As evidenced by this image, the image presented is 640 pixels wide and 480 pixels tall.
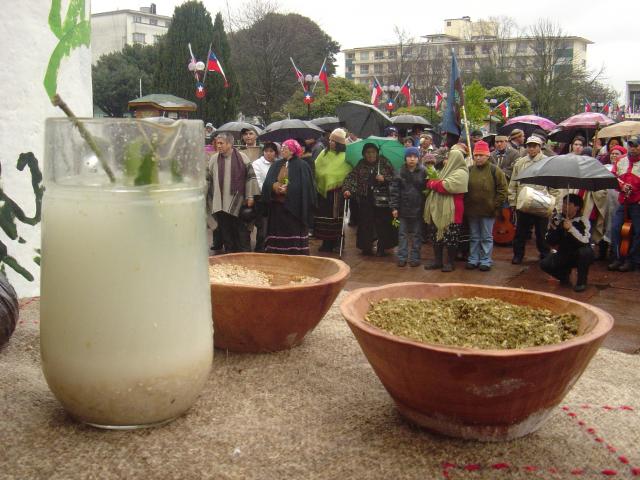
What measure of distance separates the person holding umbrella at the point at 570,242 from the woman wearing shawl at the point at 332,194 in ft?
11.1

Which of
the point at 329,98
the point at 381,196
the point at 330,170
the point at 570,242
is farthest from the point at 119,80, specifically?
the point at 570,242

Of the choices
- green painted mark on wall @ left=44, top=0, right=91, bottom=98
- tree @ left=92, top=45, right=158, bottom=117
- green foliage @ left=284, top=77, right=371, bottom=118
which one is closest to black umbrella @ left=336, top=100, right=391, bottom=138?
green painted mark on wall @ left=44, top=0, right=91, bottom=98

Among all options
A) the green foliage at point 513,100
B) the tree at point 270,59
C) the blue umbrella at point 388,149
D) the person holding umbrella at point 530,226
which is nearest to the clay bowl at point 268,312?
the person holding umbrella at point 530,226

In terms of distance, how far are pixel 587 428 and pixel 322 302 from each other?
58.0 inches

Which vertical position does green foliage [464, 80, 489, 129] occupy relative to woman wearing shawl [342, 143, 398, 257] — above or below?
above

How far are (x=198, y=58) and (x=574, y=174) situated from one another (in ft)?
103

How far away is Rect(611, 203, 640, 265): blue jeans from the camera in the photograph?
888cm

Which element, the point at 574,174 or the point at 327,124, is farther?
the point at 327,124

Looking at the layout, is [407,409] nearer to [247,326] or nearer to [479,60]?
[247,326]

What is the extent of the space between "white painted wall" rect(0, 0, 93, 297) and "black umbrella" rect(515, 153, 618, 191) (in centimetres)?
523

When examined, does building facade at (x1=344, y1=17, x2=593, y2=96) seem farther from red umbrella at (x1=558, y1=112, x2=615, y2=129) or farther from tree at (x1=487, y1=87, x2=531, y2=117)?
red umbrella at (x1=558, y1=112, x2=615, y2=129)

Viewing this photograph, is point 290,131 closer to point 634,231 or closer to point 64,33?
point 634,231

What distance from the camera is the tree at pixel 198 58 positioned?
35125 millimetres

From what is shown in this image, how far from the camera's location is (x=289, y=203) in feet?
27.4
